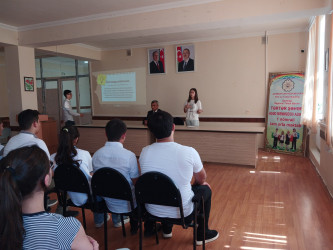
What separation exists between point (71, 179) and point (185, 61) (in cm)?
505

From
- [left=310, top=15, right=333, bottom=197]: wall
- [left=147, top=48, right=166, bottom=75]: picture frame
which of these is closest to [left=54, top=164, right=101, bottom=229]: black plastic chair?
[left=310, top=15, right=333, bottom=197]: wall

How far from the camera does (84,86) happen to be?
7.81m

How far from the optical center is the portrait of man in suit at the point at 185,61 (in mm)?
6391

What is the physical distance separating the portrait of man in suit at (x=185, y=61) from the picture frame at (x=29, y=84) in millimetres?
3485

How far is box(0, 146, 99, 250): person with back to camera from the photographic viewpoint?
832 mm

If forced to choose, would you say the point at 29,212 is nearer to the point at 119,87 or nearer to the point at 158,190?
the point at 158,190

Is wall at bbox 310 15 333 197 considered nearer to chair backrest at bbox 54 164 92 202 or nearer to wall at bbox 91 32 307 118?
wall at bbox 91 32 307 118

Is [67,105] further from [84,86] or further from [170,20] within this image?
[170,20]

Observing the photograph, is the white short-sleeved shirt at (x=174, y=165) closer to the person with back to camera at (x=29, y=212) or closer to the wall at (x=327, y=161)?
the person with back to camera at (x=29, y=212)

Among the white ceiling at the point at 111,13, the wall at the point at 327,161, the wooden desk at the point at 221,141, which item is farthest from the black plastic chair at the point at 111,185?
the wooden desk at the point at 221,141

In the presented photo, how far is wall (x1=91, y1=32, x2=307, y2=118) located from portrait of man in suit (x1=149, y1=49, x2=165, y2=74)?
14 centimetres

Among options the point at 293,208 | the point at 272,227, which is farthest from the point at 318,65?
the point at 272,227

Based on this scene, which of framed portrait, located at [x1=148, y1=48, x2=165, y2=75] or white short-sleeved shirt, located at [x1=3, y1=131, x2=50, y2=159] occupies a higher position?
framed portrait, located at [x1=148, y1=48, x2=165, y2=75]

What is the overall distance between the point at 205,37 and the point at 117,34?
2.59 m
